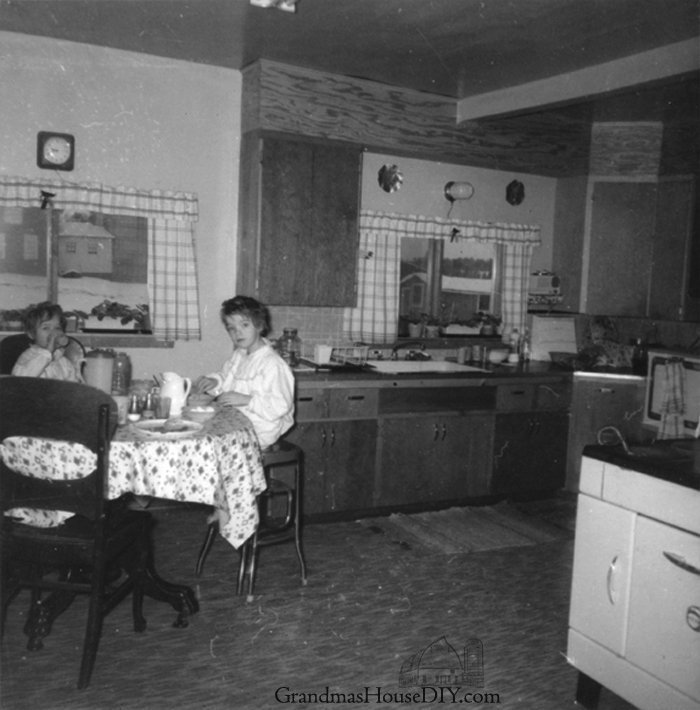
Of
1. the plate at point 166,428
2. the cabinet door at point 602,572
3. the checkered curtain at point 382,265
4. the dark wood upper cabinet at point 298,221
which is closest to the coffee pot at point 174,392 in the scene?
the plate at point 166,428

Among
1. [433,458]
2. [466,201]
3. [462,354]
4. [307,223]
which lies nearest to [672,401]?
[462,354]

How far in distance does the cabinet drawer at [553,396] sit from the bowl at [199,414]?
2985mm

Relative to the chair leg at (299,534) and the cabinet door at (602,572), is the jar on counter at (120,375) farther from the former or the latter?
the cabinet door at (602,572)

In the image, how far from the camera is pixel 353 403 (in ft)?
16.3

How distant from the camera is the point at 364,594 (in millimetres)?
3871

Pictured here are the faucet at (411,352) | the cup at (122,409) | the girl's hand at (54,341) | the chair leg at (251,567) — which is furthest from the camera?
the faucet at (411,352)

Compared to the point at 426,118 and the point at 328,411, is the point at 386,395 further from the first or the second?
the point at 426,118

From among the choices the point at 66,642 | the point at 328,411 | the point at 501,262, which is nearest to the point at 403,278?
the point at 501,262

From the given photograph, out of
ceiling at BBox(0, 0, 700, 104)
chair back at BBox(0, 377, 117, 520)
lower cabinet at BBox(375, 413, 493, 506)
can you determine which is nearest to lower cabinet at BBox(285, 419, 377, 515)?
lower cabinet at BBox(375, 413, 493, 506)

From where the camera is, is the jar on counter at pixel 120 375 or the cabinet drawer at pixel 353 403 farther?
the cabinet drawer at pixel 353 403

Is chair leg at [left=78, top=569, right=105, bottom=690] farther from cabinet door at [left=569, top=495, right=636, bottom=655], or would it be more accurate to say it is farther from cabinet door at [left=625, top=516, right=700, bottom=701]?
cabinet door at [left=625, top=516, right=700, bottom=701]

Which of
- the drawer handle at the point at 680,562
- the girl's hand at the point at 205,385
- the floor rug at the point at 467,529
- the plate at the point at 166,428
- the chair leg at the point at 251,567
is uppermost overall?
the girl's hand at the point at 205,385

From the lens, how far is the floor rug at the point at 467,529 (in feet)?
15.4

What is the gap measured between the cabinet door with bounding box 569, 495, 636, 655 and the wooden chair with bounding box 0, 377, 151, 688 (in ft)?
5.80
